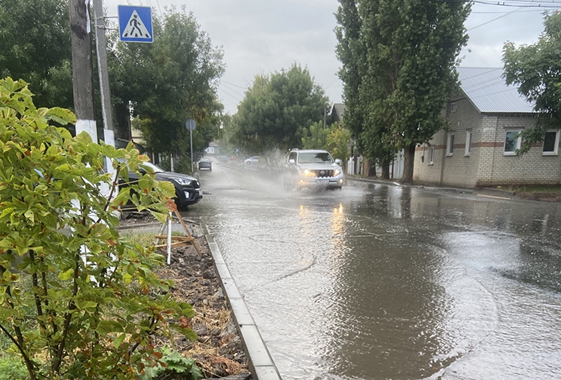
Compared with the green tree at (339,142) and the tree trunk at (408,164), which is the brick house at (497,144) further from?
the green tree at (339,142)

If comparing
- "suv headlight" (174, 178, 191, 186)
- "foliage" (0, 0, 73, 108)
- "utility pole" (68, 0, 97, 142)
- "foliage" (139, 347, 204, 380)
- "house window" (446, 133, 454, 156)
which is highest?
"foliage" (0, 0, 73, 108)

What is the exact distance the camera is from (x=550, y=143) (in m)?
19.2

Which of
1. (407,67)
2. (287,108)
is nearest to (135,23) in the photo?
(407,67)

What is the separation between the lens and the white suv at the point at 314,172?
1535 centimetres

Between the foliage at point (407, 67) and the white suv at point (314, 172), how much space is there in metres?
6.34

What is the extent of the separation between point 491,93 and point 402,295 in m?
20.3

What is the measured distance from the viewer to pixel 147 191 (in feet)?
5.24

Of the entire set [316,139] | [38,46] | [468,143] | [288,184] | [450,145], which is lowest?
[288,184]

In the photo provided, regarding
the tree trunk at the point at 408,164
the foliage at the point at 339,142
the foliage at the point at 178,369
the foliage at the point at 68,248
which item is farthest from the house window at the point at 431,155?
the foliage at the point at 68,248

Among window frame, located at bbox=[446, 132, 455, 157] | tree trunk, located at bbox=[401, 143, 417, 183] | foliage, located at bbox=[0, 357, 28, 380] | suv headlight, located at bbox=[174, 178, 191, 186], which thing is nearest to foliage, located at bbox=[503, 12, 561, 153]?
window frame, located at bbox=[446, 132, 455, 157]

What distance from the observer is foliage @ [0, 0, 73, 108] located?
464 inches

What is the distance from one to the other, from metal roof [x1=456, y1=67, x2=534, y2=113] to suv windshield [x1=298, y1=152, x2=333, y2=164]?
9028mm

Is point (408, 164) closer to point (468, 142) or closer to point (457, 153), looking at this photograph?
point (457, 153)

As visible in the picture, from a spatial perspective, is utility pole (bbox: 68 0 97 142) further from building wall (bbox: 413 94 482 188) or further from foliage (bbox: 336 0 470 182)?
building wall (bbox: 413 94 482 188)
